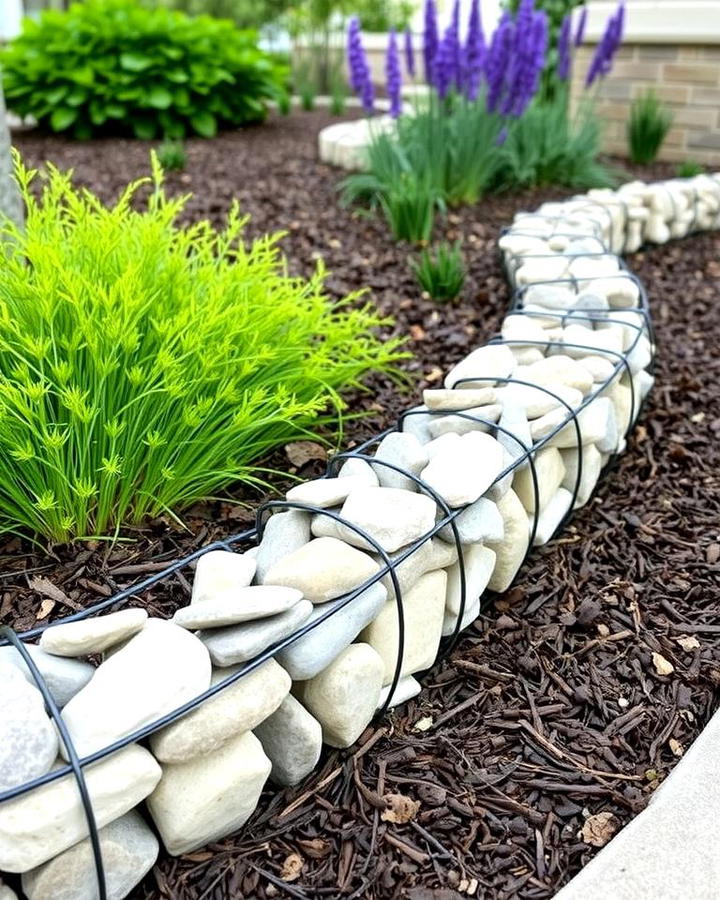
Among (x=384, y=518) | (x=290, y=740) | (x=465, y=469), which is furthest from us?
(x=465, y=469)

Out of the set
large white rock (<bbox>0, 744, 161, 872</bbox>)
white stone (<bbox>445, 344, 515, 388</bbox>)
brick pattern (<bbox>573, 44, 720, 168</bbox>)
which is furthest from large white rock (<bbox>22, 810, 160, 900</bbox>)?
brick pattern (<bbox>573, 44, 720, 168</bbox>)

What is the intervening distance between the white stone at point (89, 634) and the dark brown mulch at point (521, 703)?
31cm

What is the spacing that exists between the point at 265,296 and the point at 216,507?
50 cm

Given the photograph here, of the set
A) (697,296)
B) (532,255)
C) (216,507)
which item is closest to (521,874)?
(216,507)

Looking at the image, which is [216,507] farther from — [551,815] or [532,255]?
[532,255]

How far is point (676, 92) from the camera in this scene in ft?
18.4

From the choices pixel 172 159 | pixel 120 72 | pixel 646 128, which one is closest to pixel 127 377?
pixel 172 159

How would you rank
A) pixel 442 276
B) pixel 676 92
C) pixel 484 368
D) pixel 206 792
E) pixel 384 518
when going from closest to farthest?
1. pixel 206 792
2. pixel 384 518
3. pixel 484 368
4. pixel 442 276
5. pixel 676 92

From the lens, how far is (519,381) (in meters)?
1.93

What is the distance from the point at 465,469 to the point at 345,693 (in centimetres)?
47

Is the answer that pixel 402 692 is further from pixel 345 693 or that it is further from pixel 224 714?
pixel 224 714

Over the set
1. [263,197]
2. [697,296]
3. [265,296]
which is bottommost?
[697,296]

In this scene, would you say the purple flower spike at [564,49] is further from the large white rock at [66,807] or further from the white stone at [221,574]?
the large white rock at [66,807]

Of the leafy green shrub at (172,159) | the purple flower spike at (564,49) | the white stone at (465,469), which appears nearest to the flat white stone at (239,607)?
the white stone at (465,469)
